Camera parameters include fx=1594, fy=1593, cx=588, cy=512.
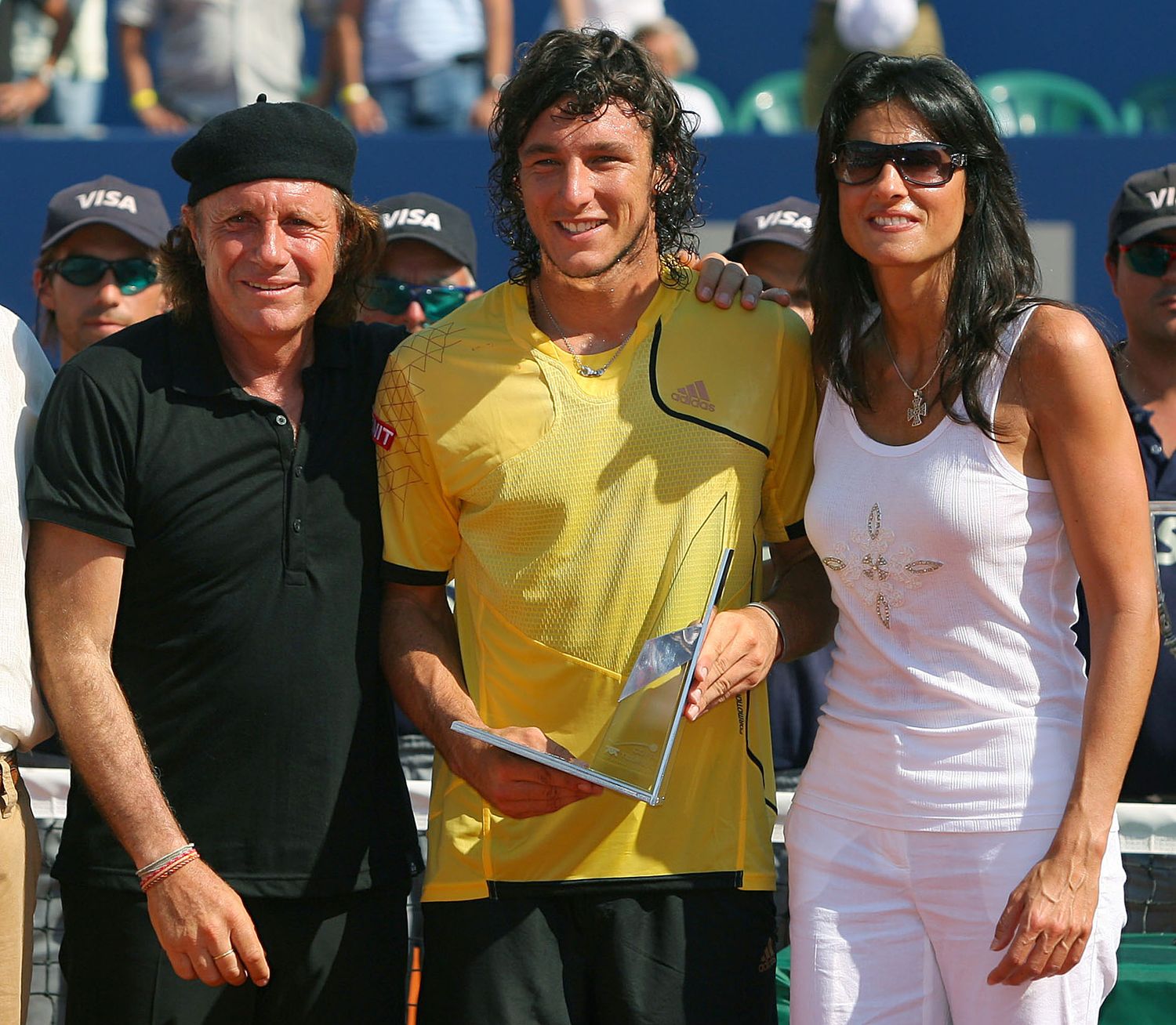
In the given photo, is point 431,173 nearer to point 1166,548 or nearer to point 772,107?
point 772,107

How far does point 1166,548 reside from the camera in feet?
12.5

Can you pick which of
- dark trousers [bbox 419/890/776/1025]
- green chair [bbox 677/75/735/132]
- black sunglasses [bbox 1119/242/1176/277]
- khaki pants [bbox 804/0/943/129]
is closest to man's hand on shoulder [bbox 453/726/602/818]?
dark trousers [bbox 419/890/776/1025]

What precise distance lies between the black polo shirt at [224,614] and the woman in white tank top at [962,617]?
873 millimetres

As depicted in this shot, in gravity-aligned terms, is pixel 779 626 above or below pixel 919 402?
below

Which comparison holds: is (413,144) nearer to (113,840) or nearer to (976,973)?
(113,840)

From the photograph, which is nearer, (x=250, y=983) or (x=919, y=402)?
(x=919, y=402)

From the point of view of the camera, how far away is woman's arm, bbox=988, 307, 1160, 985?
2494 mm

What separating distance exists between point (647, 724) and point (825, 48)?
5692 millimetres

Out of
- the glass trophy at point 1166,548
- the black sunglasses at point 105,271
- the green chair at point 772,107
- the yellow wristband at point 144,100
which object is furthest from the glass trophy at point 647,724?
the green chair at point 772,107

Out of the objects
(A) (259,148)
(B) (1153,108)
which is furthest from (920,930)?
(B) (1153,108)

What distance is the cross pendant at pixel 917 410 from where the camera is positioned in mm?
2707

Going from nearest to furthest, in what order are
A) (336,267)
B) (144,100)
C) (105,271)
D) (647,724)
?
(647,724) < (336,267) < (105,271) < (144,100)

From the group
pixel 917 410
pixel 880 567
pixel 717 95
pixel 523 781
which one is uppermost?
pixel 717 95

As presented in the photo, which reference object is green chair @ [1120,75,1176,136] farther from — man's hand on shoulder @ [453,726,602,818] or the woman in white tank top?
man's hand on shoulder @ [453,726,602,818]
